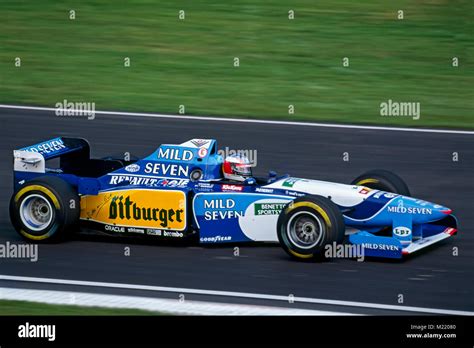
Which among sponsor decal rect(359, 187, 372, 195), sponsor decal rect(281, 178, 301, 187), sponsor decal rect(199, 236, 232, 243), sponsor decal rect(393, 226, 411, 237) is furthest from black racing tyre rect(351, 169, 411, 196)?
sponsor decal rect(199, 236, 232, 243)

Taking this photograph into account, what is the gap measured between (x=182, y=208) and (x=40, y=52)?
1233 centimetres

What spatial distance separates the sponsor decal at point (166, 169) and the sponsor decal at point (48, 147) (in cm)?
142

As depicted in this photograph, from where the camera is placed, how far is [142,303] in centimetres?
1112

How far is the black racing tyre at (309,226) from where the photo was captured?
39.8 ft

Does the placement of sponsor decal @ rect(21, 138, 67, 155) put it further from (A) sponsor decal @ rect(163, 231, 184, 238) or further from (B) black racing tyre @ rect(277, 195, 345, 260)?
(B) black racing tyre @ rect(277, 195, 345, 260)

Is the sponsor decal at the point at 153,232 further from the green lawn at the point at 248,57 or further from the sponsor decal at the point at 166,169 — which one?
the green lawn at the point at 248,57

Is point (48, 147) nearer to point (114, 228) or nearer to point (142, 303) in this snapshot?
point (114, 228)

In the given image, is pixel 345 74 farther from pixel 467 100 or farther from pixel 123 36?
pixel 123 36

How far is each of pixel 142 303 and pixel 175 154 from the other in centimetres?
292

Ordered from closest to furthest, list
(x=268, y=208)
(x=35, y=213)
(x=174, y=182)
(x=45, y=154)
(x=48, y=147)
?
(x=268, y=208)
(x=174, y=182)
(x=35, y=213)
(x=45, y=154)
(x=48, y=147)

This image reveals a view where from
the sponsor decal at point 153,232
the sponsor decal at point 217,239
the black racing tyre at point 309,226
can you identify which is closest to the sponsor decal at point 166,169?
the sponsor decal at point 153,232

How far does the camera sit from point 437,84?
21.8 meters

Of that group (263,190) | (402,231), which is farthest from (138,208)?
(402,231)
